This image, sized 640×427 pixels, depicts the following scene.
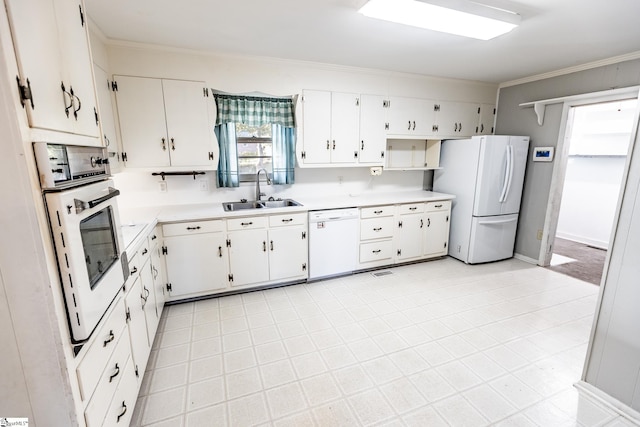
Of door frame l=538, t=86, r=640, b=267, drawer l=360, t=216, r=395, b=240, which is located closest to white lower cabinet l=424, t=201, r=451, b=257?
drawer l=360, t=216, r=395, b=240

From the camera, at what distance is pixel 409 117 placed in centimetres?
381

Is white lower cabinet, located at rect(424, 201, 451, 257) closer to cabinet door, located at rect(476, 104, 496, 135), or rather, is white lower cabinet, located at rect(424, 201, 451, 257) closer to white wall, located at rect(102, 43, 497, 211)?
white wall, located at rect(102, 43, 497, 211)

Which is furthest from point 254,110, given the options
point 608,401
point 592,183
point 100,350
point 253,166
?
point 592,183

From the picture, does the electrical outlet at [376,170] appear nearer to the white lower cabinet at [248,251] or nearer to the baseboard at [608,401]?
the white lower cabinet at [248,251]

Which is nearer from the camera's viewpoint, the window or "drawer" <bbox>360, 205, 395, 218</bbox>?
the window

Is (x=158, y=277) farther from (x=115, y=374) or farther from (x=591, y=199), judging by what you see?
(x=591, y=199)

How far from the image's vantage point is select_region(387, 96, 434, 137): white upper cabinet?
3711 millimetres

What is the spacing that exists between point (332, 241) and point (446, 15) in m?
2.31

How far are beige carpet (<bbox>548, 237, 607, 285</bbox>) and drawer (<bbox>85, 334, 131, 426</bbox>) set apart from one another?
4626mm

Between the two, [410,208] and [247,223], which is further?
[410,208]

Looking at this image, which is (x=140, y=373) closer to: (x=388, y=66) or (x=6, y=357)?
(x=6, y=357)

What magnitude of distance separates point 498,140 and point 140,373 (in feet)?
14.0

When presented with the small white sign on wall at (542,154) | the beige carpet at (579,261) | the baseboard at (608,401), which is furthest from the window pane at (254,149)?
the beige carpet at (579,261)

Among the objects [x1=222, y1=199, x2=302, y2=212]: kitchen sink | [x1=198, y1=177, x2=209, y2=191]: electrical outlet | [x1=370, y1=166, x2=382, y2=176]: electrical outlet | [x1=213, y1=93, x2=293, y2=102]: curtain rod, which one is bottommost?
[x1=222, y1=199, x2=302, y2=212]: kitchen sink
